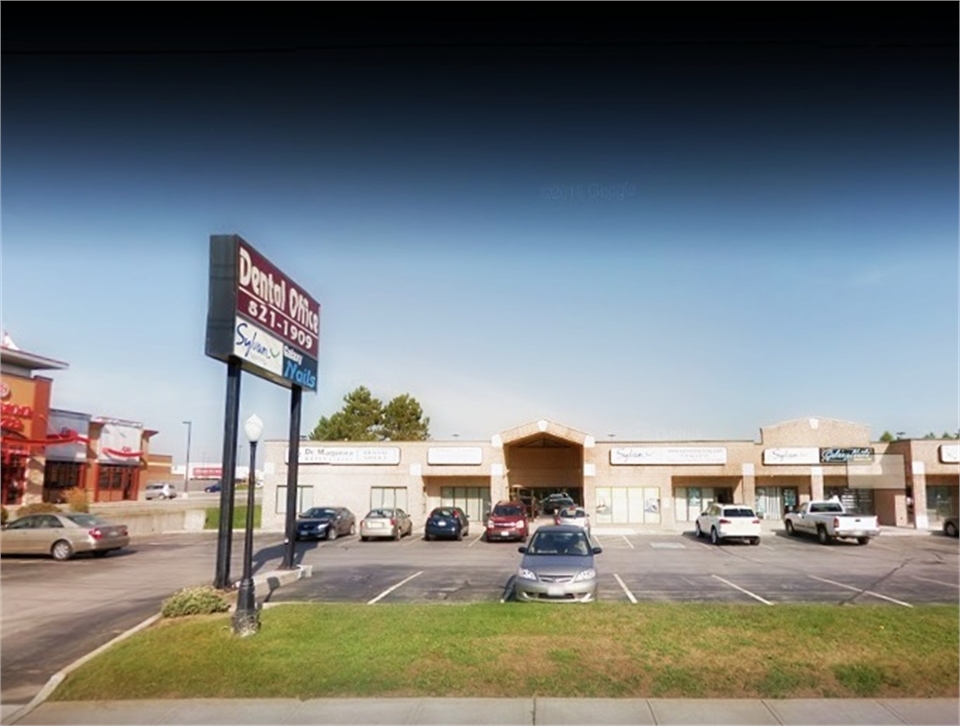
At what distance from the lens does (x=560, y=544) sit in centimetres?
1401

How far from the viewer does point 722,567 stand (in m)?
19.4

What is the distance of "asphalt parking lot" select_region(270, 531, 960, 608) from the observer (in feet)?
45.8

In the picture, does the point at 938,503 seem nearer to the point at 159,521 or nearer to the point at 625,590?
the point at 625,590

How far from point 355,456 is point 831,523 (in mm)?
24696

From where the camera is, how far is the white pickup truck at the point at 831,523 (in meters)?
26.6

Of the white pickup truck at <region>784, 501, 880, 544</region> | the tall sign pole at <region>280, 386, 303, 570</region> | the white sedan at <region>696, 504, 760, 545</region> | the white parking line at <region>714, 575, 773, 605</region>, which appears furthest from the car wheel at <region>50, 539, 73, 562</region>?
the white pickup truck at <region>784, 501, 880, 544</region>

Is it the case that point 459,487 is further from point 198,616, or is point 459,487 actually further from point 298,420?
point 198,616

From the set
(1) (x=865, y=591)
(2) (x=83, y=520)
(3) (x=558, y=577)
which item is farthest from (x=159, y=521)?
(1) (x=865, y=591)

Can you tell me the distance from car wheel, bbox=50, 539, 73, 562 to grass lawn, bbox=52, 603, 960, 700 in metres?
13.9

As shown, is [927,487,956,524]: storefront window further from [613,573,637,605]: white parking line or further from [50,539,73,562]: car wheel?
[50,539,73,562]: car wheel

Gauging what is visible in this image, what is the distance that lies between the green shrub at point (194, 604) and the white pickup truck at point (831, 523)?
24505 mm

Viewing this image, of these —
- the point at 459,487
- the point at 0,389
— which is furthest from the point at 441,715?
the point at 0,389

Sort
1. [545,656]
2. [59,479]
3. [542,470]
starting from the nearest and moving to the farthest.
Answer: [545,656], [542,470], [59,479]

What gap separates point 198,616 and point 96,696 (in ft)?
10.0
